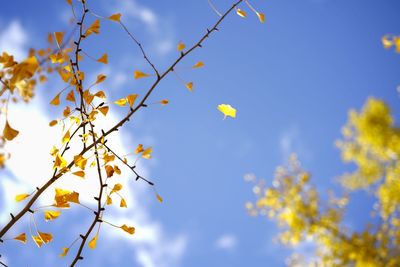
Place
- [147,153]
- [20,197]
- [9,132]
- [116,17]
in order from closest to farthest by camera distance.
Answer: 1. [9,132]
2. [20,197]
3. [116,17]
4. [147,153]

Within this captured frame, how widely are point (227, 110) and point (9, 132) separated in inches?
19.1

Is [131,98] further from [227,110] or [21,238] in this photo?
[21,238]

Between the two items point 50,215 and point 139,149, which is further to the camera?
point 139,149

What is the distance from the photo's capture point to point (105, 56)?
890 millimetres

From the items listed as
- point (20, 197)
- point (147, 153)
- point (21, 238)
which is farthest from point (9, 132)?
point (147, 153)

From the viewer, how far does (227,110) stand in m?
0.75

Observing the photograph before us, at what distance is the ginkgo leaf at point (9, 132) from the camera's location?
0.54 m

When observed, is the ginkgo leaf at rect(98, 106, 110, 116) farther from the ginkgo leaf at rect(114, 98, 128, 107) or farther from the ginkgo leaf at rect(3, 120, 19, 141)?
the ginkgo leaf at rect(3, 120, 19, 141)

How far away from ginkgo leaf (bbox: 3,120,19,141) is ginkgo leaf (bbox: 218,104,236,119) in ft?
1.51

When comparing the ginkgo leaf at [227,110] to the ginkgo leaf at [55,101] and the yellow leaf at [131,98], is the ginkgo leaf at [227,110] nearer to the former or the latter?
the yellow leaf at [131,98]

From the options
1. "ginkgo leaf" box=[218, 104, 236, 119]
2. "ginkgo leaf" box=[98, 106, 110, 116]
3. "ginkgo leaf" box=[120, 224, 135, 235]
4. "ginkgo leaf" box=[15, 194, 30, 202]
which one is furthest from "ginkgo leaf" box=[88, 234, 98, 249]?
"ginkgo leaf" box=[218, 104, 236, 119]

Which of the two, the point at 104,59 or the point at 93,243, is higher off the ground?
the point at 104,59

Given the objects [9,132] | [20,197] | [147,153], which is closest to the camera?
[9,132]

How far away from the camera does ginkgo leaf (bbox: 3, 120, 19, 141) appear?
54cm
